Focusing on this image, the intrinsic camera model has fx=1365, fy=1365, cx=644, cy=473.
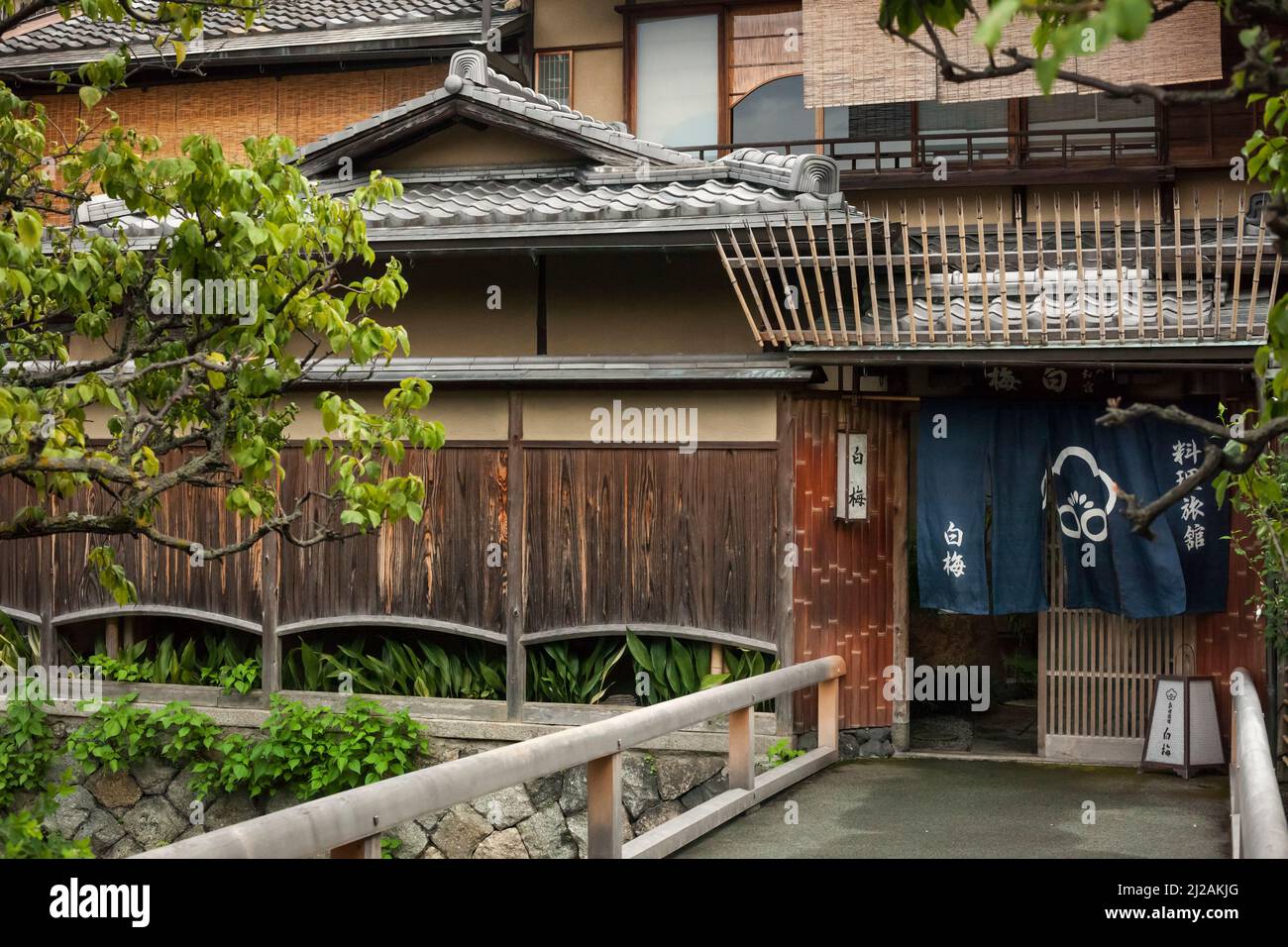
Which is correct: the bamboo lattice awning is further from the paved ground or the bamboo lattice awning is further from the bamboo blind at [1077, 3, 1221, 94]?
the paved ground

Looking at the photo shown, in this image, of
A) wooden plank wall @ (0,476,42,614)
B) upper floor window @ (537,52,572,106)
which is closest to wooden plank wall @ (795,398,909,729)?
wooden plank wall @ (0,476,42,614)

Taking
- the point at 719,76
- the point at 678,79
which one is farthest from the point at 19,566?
the point at 719,76

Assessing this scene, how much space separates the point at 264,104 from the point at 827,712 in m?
11.4

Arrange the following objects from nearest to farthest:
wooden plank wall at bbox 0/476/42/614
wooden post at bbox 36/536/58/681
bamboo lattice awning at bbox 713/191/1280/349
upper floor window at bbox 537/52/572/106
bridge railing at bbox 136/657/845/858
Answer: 1. bridge railing at bbox 136/657/845/858
2. bamboo lattice awning at bbox 713/191/1280/349
3. wooden post at bbox 36/536/58/681
4. wooden plank wall at bbox 0/476/42/614
5. upper floor window at bbox 537/52/572/106

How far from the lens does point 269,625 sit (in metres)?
11.7

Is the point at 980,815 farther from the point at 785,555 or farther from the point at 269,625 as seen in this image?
the point at 269,625

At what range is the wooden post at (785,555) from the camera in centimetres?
1052

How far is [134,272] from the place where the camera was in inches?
238

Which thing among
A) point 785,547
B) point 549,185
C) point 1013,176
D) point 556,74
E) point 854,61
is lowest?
point 785,547

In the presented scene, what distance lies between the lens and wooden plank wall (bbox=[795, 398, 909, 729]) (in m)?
10.8

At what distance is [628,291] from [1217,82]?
7762 millimetres

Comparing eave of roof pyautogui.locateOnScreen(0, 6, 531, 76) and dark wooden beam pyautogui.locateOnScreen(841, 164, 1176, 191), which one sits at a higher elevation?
eave of roof pyautogui.locateOnScreen(0, 6, 531, 76)

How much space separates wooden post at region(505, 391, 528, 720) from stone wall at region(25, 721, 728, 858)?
478mm

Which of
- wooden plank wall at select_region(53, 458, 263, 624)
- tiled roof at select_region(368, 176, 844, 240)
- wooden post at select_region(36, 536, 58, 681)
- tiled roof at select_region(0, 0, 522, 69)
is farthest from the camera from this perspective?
tiled roof at select_region(0, 0, 522, 69)
